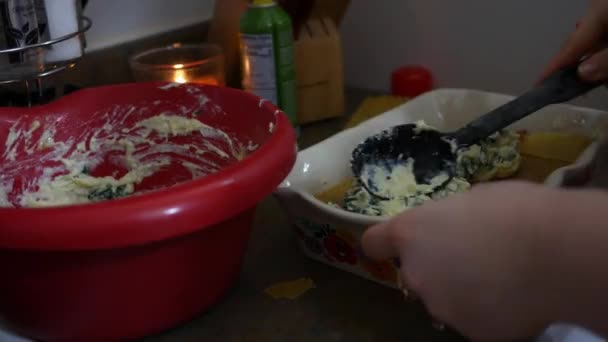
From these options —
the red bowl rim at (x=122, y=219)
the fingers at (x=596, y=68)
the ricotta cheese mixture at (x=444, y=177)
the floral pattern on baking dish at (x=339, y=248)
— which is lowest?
the floral pattern on baking dish at (x=339, y=248)

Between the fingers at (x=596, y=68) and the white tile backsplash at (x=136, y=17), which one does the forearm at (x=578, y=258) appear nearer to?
the fingers at (x=596, y=68)

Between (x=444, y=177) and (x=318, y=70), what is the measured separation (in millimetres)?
339

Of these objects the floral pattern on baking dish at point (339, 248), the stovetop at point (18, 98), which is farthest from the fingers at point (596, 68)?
the stovetop at point (18, 98)

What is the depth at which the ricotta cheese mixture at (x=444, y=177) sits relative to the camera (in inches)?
23.1

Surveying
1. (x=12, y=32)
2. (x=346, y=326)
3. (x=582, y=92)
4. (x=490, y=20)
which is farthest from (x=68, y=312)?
(x=490, y=20)

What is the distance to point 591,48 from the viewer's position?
64 centimetres

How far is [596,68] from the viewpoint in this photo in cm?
59

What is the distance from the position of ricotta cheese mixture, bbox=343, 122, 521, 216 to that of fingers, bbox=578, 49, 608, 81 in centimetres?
10

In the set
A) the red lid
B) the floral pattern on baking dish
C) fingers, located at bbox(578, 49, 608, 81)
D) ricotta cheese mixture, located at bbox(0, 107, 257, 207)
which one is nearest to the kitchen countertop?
the floral pattern on baking dish

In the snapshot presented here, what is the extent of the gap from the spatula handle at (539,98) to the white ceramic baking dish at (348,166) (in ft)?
0.20

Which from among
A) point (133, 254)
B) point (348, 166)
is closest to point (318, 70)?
point (348, 166)

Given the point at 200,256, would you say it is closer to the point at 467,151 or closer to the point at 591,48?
Answer: the point at 467,151

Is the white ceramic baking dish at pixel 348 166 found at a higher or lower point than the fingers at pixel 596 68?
lower

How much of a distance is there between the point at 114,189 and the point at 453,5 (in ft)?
1.90
